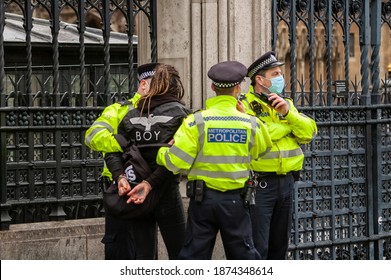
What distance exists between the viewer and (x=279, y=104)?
10.2 m

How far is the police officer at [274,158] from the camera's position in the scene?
1045 cm

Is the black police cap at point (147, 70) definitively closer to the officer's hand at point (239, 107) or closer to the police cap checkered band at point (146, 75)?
the police cap checkered band at point (146, 75)

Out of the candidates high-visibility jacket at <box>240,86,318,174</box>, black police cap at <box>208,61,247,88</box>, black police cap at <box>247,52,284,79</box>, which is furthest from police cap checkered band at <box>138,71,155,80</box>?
black police cap at <box>247,52,284,79</box>

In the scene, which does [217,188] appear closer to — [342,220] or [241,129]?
[241,129]

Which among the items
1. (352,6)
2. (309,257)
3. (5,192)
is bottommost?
(309,257)

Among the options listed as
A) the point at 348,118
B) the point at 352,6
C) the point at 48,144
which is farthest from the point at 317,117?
the point at 48,144

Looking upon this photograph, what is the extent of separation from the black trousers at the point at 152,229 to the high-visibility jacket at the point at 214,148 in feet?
1.50

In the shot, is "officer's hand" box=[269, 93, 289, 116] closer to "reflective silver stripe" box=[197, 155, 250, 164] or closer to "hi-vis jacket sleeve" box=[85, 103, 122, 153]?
"reflective silver stripe" box=[197, 155, 250, 164]

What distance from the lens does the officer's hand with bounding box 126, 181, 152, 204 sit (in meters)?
9.68

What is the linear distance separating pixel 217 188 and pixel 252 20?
10.5ft

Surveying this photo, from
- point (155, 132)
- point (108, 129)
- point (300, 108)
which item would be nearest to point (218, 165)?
point (155, 132)

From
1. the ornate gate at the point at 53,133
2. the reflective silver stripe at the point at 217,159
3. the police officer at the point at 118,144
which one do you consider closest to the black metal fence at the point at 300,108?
the ornate gate at the point at 53,133

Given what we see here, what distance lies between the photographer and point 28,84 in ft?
37.0

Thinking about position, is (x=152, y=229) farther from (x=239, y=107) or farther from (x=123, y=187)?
(x=239, y=107)
